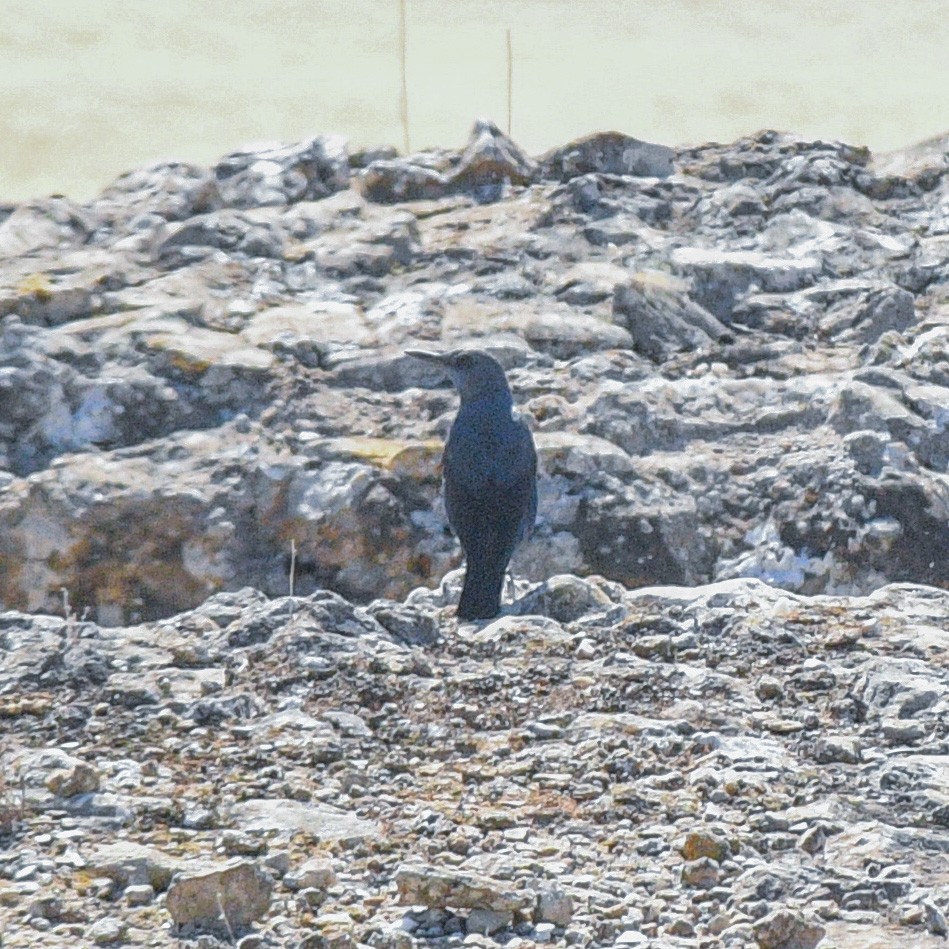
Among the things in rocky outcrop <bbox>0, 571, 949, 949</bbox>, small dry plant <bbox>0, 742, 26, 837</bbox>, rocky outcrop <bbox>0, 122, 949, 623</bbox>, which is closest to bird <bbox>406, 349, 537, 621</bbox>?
rocky outcrop <bbox>0, 122, 949, 623</bbox>

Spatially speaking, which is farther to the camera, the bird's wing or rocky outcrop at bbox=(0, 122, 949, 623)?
rocky outcrop at bbox=(0, 122, 949, 623)

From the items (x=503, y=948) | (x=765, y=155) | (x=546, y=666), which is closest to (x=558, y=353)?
(x=765, y=155)

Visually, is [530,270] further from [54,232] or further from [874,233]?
[54,232]

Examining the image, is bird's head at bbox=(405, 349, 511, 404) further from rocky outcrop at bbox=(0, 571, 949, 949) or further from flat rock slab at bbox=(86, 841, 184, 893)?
flat rock slab at bbox=(86, 841, 184, 893)

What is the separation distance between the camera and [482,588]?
6797 millimetres

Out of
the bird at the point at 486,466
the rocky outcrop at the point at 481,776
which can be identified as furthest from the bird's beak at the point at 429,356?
the rocky outcrop at the point at 481,776

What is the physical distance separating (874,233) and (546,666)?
4960mm

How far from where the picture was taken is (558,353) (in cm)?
890

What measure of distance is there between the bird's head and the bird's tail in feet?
2.88

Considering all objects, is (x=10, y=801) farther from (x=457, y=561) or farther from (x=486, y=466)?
(x=457, y=561)

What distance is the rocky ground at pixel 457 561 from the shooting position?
13.5 feet

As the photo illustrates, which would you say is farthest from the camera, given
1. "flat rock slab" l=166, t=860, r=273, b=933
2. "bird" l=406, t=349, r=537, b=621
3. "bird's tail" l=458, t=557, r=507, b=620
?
"bird" l=406, t=349, r=537, b=621

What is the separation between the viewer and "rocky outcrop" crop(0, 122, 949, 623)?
7914mm

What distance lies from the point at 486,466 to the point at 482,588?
2.62 ft
